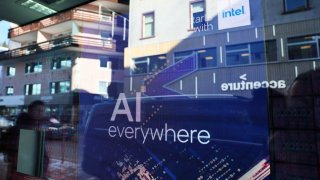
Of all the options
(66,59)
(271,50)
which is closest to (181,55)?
(271,50)

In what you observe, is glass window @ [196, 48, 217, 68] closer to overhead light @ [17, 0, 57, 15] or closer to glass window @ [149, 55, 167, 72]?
glass window @ [149, 55, 167, 72]

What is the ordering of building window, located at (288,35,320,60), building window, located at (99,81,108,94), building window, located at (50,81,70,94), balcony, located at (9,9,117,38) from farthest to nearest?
building window, located at (50,81,70,94), balcony, located at (9,9,117,38), building window, located at (99,81,108,94), building window, located at (288,35,320,60)

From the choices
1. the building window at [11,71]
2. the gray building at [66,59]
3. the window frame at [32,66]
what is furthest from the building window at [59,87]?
the building window at [11,71]

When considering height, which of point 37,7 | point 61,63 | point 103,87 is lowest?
point 103,87

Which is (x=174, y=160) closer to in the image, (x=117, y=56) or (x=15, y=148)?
(x=117, y=56)

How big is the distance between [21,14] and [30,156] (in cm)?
157

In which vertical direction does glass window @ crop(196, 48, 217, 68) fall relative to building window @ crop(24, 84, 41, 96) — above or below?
above

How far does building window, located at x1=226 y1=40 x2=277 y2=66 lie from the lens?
123 cm

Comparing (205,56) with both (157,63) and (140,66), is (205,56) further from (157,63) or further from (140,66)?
(140,66)

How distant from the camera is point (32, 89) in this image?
2.47m

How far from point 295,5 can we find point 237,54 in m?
0.35

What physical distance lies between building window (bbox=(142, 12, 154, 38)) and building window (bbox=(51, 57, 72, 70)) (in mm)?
799

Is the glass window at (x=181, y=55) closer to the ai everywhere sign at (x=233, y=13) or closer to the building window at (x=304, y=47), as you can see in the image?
the ai everywhere sign at (x=233, y=13)

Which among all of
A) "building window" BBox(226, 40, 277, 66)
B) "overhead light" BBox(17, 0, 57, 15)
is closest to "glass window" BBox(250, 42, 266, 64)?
"building window" BBox(226, 40, 277, 66)
